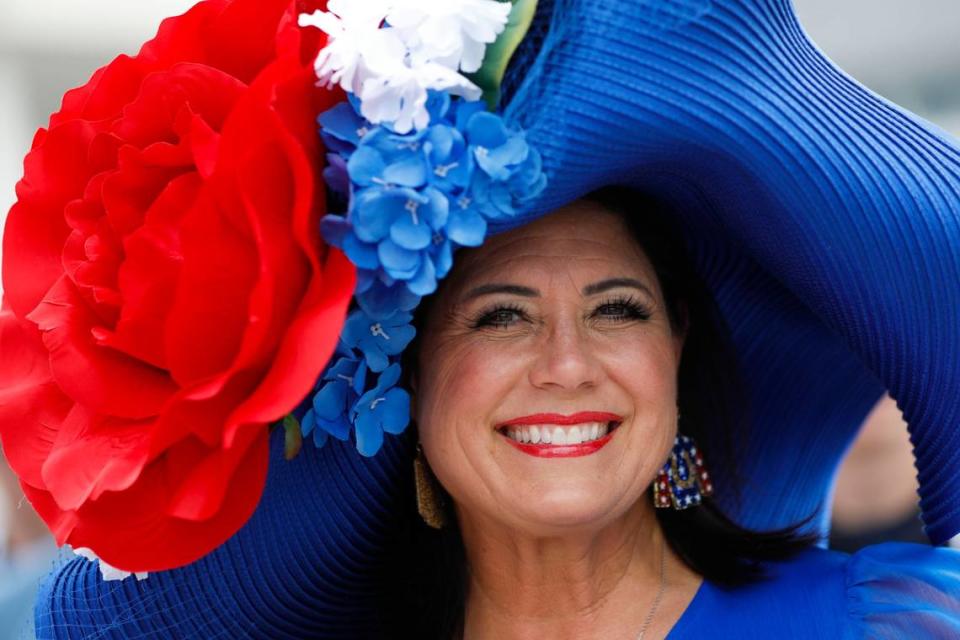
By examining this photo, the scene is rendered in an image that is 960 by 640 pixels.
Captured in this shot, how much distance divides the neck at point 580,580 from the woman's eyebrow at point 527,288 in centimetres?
39

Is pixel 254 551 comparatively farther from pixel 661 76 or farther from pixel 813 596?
pixel 661 76

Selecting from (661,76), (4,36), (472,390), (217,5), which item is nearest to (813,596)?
(472,390)

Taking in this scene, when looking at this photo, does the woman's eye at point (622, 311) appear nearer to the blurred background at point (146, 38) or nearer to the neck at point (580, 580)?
the neck at point (580, 580)

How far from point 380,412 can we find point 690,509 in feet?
2.09

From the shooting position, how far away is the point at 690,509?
227cm

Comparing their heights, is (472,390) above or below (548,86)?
below

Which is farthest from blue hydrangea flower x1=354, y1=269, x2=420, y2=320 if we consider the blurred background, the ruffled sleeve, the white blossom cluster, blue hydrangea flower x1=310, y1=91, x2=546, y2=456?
the blurred background

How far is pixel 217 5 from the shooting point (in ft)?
5.71

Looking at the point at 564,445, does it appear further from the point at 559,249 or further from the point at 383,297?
the point at 383,297

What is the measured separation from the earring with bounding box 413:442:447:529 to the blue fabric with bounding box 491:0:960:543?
1.87 ft

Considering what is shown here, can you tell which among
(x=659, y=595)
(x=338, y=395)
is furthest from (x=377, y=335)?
(x=659, y=595)

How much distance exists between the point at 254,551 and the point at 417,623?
1.17 ft

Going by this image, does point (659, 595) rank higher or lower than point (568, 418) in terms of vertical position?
lower

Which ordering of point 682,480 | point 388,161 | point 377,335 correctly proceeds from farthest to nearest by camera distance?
point 682,480
point 377,335
point 388,161
